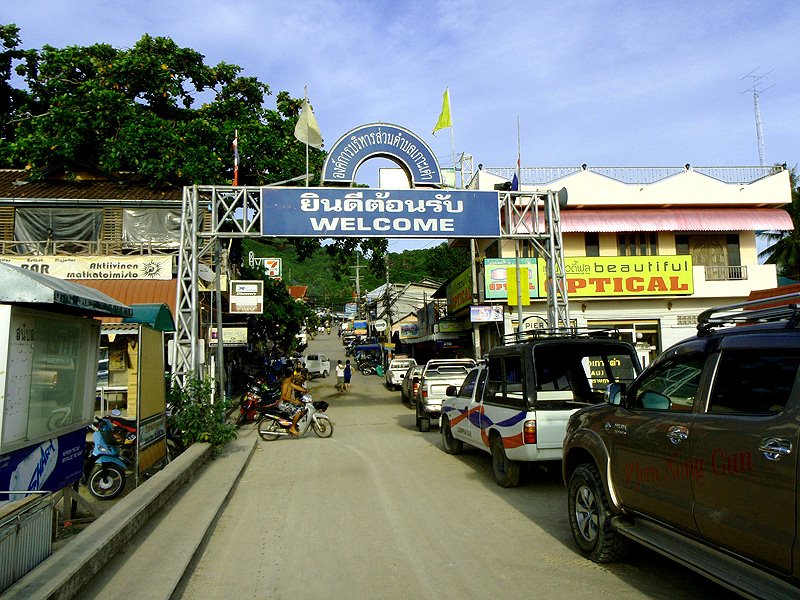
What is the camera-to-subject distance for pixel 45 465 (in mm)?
6441

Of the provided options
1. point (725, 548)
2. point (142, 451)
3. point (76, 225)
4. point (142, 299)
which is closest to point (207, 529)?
point (142, 451)

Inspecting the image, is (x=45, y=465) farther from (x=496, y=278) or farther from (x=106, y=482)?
(x=496, y=278)

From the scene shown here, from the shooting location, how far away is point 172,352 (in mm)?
14852

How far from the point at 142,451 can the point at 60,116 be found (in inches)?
832

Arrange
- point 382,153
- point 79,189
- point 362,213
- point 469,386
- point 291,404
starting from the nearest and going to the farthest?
point 469,386, point 362,213, point 382,153, point 291,404, point 79,189

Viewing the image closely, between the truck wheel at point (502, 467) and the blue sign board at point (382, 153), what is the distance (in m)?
7.95

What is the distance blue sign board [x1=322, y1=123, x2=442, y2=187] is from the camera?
49.9 feet

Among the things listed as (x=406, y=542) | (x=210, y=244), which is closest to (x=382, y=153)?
(x=210, y=244)

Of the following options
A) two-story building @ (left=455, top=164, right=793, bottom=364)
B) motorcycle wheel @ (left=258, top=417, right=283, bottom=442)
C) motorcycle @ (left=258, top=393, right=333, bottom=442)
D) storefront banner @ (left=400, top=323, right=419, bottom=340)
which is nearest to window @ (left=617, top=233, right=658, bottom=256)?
two-story building @ (left=455, top=164, right=793, bottom=364)

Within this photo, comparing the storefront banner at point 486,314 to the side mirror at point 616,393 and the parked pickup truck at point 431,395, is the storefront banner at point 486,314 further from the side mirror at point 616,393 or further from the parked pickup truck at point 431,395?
the side mirror at point 616,393

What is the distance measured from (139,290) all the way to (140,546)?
15.2 meters

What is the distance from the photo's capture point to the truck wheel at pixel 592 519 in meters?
5.61

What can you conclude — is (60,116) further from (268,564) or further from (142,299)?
(268,564)

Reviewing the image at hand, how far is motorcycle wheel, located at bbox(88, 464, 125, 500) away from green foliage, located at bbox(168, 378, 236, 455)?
8.58 feet
